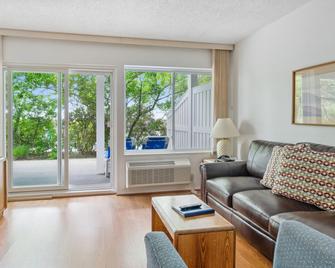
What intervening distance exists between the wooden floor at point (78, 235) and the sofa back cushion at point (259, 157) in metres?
0.92

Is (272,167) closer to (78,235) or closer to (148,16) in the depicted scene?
(78,235)

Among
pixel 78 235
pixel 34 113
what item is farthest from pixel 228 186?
pixel 34 113

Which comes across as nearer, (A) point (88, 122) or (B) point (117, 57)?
(B) point (117, 57)

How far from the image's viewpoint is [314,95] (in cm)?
305

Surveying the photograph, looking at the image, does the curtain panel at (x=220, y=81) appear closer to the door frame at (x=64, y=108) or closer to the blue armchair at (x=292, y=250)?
the door frame at (x=64, y=108)

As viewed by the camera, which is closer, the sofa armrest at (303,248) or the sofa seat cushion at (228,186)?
the sofa armrest at (303,248)

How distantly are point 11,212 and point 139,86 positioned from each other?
2.54 m

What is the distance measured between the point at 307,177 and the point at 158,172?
98.7 inches

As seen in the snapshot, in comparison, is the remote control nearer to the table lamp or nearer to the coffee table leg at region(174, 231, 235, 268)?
the coffee table leg at region(174, 231, 235, 268)

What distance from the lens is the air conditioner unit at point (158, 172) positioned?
14.4 feet

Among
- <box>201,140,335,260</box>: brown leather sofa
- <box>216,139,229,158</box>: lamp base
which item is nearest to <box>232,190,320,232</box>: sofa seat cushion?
<box>201,140,335,260</box>: brown leather sofa

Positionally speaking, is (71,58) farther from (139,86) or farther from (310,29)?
(310,29)

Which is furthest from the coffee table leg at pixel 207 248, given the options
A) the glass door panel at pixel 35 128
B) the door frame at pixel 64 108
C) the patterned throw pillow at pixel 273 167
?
the glass door panel at pixel 35 128

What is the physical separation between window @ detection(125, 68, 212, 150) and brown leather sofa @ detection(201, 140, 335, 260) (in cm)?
137
